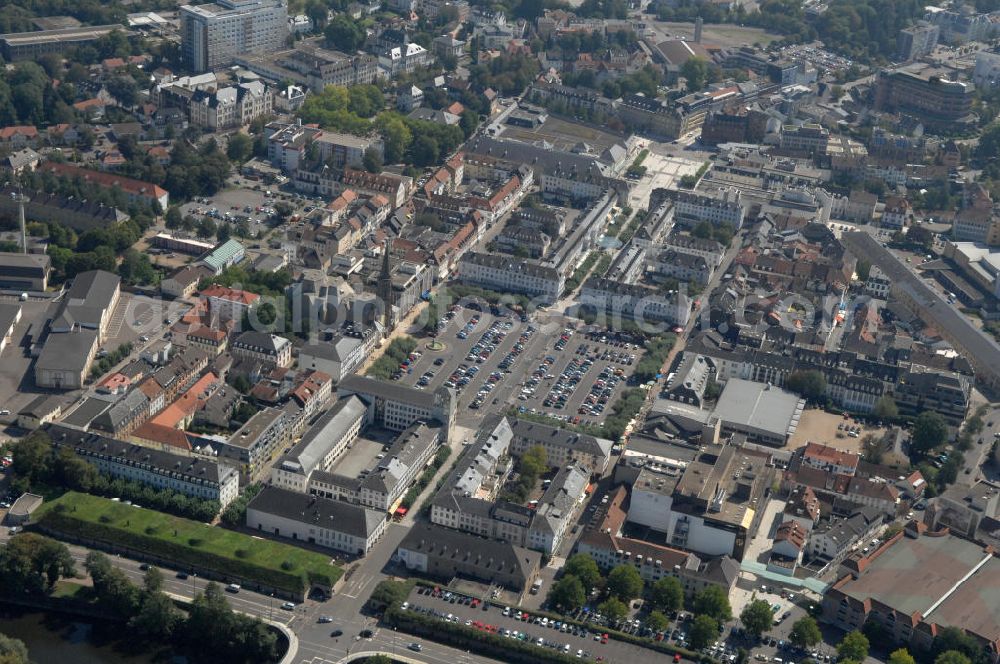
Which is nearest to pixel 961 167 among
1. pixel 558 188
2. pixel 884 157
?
pixel 884 157

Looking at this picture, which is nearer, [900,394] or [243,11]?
[900,394]

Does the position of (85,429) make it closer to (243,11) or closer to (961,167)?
(243,11)

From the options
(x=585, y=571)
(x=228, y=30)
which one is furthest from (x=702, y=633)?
(x=228, y=30)

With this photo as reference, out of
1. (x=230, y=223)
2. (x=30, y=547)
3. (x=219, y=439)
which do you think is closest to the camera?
(x=30, y=547)

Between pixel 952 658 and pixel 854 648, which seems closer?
pixel 952 658

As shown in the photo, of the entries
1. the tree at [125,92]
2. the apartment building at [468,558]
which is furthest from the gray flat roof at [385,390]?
the tree at [125,92]

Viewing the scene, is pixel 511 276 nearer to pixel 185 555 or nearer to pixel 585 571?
pixel 585 571
